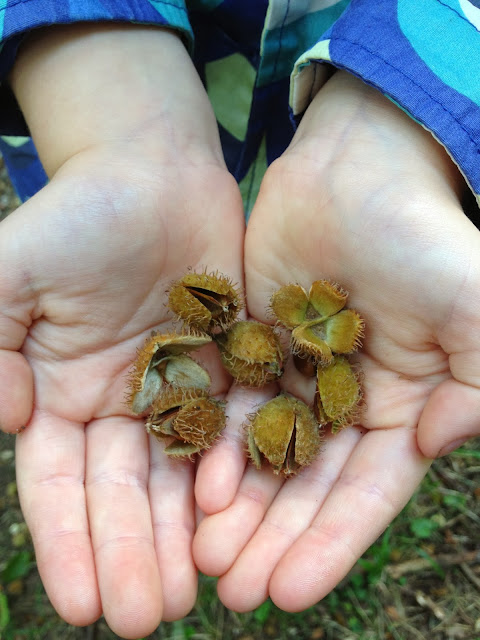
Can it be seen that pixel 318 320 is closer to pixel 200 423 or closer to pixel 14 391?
pixel 200 423

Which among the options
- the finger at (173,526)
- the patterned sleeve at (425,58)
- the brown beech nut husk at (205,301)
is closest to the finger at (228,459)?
the finger at (173,526)

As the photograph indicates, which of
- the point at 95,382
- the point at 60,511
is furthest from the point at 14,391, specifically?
the point at 60,511

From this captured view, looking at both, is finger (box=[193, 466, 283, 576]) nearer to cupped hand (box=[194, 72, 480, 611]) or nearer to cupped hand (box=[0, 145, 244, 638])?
cupped hand (box=[194, 72, 480, 611])

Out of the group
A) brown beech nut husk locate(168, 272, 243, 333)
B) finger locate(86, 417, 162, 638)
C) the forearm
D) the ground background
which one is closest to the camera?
finger locate(86, 417, 162, 638)

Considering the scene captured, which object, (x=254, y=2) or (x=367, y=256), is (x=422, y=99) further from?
(x=254, y=2)

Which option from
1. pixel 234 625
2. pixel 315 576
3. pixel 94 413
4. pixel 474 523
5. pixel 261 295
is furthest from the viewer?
pixel 474 523

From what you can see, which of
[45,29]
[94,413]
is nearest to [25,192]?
[45,29]

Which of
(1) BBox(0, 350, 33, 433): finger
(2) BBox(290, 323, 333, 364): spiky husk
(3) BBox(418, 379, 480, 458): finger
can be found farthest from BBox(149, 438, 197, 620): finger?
(3) BBox(418, 379, 480, 458): finger
